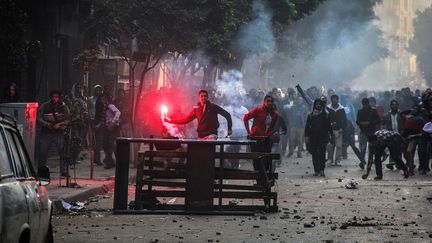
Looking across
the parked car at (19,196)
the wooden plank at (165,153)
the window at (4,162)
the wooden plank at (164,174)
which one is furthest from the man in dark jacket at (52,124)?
the window at (4,162)

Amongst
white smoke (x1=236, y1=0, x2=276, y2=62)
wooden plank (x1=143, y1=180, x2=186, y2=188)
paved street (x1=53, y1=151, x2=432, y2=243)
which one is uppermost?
white smoke (x1=236, y1=0, x2=276, y2=62)

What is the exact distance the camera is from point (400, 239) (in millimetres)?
10883

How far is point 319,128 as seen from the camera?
22.1m

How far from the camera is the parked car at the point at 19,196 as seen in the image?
21.1ft

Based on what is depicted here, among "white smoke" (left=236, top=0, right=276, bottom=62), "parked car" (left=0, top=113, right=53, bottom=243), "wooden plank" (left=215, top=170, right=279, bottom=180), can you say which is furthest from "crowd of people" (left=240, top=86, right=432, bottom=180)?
"parked car" (left=0, top=113, right=53, bottom=243)

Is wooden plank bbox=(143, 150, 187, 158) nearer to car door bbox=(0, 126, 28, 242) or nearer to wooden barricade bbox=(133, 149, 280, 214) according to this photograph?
wooden barricade bbox=(133, 149, 280, 214)

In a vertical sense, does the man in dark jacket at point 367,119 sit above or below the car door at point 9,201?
above

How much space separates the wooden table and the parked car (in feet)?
17.0

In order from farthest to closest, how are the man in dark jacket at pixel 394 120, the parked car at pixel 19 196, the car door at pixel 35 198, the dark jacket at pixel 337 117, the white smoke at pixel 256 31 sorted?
the white smoke at pixel 256 31 → the dark jacket at pixel 337 117 → the man in dark jacket at pixel 394 120 → the car door at pixel 35 198 → the parked car at pixel 19 196

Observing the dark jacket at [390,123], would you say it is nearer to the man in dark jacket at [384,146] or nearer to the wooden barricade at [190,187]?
the man in dark jacket at [384,146]

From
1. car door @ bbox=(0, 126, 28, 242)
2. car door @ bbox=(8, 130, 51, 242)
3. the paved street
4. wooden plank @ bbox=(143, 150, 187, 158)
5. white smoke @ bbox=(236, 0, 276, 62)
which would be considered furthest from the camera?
white smoke @ bbox=(236, 0, 276, 62)

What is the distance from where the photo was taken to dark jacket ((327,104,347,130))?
85.1ft

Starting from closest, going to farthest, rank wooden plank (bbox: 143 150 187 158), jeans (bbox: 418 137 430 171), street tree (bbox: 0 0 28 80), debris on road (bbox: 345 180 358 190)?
wooden plank (bbox: 143 150 187 158) → street tree (bbox: 0 0 28 80) → debris on road (bbox: 345 180 358 190) → jeans (bbox: 418 137 430 171)

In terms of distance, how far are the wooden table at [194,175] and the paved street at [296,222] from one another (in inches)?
12.1
